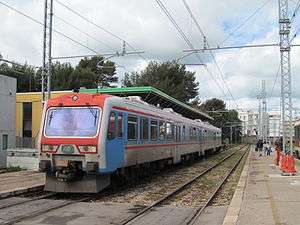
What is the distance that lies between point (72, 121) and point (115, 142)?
1432mm

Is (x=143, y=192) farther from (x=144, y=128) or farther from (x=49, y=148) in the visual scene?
(x=49, y=148)

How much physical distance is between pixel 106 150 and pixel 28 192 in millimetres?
2776

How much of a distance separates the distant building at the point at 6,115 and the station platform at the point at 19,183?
21.3 ft

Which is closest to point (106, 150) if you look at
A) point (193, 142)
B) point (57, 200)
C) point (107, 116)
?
point (107, 116)

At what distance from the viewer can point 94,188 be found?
15578 millimetres

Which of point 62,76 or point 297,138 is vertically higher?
point 62,76

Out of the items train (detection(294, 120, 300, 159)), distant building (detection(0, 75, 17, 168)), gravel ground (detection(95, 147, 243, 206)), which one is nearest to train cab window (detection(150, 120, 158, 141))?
gravel ground (detection(95, 147, 243, 206))

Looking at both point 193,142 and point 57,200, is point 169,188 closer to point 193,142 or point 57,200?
point 57,200

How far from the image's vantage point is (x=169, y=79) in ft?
276

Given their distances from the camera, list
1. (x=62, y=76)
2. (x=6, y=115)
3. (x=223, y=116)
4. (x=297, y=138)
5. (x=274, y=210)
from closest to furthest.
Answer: (x=274, y=210), (x=6, y=115), (x=297, y=138), (x=62, y=76), (x=223, y=116)

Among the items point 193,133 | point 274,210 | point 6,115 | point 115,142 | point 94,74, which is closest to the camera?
point 274,210

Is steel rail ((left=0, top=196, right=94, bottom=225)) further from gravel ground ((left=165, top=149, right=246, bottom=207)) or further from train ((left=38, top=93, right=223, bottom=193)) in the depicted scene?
gravel ground ((left=165, top=149, right=246, bottom=207))

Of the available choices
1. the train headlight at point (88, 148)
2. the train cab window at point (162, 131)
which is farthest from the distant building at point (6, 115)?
the train headlight at point (88, 148)

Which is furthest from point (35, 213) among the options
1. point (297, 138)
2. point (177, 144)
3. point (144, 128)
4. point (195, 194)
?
point (297, 138)
